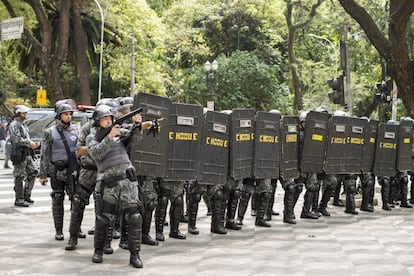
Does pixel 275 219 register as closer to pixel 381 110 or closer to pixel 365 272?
pixel 365 272

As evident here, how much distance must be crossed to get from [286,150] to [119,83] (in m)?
25.4

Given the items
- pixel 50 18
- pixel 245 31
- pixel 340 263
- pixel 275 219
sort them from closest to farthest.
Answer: pixel 340 263, pixel 275 219, pixel 50 18, pixel 245 31

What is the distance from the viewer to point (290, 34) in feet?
103

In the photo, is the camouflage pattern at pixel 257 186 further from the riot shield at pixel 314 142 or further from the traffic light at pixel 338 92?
the traffic light at pixel 338 92

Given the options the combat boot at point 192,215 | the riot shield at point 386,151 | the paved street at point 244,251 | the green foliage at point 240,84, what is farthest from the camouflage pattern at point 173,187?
the green foliage at point 240,84

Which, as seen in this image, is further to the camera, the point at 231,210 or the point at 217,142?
the point at 231,210

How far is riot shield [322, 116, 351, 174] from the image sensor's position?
10773 millimetres

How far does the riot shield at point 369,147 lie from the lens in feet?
38.0

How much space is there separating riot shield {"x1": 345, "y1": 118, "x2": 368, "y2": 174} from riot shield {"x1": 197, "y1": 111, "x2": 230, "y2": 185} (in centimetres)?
299

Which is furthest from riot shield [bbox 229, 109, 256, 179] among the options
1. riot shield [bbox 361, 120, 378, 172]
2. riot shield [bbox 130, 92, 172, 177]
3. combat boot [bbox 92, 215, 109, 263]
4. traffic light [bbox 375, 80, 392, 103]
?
traffic light [bbox 375, 80, 392, 103]

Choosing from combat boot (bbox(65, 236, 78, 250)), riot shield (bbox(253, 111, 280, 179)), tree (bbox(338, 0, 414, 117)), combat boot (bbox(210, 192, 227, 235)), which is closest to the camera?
combat boot (bbox(65, 236, 78, 250))

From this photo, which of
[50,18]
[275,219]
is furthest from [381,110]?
[275,219]

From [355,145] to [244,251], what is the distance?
4334 millimetres

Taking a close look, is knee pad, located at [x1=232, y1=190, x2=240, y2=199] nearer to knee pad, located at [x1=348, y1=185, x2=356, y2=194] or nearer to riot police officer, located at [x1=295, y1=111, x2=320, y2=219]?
riot police officer, located at [x1=295, y1=111, x2=320, y2=219]
